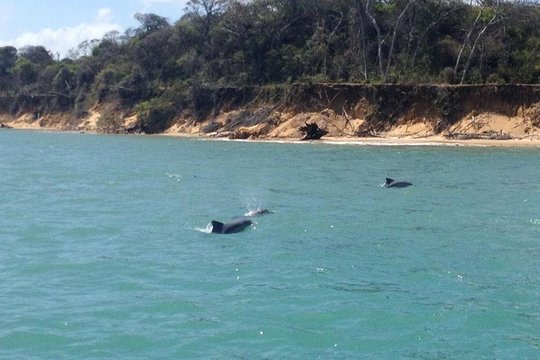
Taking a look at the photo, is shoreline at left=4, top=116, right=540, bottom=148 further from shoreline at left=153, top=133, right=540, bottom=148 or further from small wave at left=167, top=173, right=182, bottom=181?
small wave at left=167, top=173, right=182, bottom=181

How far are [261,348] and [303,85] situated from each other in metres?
53.8

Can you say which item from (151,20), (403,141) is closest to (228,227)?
(403,141)

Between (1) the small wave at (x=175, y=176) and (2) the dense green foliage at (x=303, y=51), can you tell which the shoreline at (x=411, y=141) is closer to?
(2) the dense green foliage at (x=303, y=51)

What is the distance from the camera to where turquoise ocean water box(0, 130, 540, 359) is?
10.8 m

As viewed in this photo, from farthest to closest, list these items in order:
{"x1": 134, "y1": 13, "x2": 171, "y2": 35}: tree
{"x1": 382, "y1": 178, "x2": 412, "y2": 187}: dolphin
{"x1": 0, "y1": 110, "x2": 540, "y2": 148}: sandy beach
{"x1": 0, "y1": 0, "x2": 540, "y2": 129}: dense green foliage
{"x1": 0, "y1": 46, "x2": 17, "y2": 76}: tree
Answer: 1. {"x1": 0, "y1": 46, "x2": 17, "y2": 76}: tree
2. {"x1": 134, "y1": 13, "x2": 171, "y2": 35}: tree
3. {"x1": 0, "y1": 0, "x2": 540, "y2": 129}: dense green foliage
4. {"x1": 0, "y1": 110, "x2": 540, "y2": 148}: sandy beach
5. {"x1": 382, "y1": 178, "x2": 412, "y2": 187}: dolphin

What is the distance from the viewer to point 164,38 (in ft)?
265

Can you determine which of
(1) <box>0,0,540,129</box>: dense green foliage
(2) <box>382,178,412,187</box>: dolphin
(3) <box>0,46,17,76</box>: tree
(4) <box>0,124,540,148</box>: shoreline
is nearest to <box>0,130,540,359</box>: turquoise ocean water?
(2) <box>382,178,412,187</box>: dolphin

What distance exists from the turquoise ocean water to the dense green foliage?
105ft

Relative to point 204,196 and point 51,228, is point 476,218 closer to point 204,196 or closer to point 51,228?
point 204,196

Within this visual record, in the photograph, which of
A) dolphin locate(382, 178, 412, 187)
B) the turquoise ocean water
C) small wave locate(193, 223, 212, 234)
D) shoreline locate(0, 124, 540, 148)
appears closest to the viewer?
the turquoise ocean water

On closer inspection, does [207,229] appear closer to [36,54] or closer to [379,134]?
[379,134]

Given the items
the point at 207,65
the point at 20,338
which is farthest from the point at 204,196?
the point at 207,65

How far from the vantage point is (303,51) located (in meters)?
69.7

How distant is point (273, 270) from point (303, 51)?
2228 inches
